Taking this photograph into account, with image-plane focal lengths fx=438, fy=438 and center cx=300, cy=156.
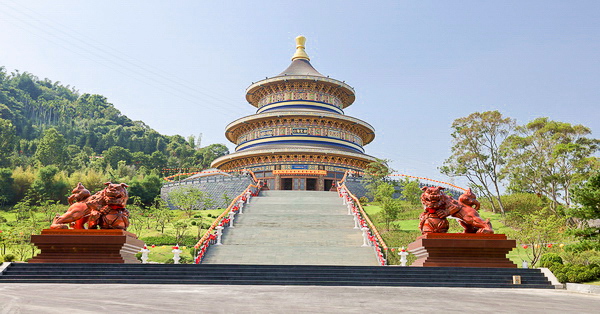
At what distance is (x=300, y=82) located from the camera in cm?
4825

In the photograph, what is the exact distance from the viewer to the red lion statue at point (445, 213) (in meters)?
14.0

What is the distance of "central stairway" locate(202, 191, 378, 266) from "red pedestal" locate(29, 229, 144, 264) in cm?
418

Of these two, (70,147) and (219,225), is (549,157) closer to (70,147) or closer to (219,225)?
(219,225)

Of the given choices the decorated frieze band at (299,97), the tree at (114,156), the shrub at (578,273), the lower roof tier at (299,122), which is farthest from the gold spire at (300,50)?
the shrub at (578,273)

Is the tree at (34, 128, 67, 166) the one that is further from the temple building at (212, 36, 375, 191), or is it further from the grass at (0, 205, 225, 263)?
the grass at (0, 205, 225, 263)

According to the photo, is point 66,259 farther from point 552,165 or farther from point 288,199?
point 552,165

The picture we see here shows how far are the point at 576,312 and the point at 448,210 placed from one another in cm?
776

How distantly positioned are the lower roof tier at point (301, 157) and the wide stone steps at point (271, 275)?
2821cm

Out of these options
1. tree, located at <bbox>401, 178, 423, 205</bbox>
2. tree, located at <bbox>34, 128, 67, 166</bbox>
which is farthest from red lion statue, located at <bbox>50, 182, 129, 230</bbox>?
tree, located at <bbox>34, 128, 67, 166</bbox>

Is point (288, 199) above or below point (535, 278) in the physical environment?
above

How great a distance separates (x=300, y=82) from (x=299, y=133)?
6886 mm

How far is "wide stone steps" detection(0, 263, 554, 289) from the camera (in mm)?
11391

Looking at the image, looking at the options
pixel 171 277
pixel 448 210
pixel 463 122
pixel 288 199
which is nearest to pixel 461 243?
pixel 448 210

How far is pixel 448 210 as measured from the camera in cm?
1402
